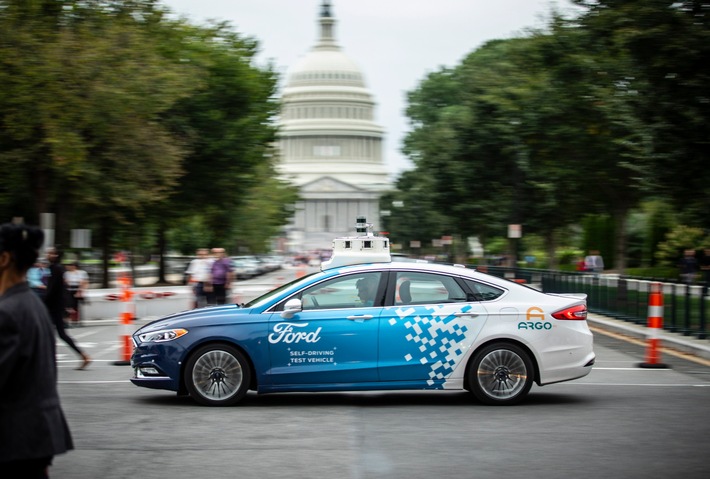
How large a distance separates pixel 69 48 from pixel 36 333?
25666 mm

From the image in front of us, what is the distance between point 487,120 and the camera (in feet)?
154

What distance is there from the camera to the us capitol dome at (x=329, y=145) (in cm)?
17050

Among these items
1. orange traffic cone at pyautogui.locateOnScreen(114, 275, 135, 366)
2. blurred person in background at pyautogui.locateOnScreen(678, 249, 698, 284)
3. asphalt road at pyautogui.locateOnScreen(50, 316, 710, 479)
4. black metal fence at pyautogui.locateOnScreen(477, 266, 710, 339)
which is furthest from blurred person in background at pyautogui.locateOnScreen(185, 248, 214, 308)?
blurred person in background at pyautogui.locateOnScreen(678, 249, 698, 284)

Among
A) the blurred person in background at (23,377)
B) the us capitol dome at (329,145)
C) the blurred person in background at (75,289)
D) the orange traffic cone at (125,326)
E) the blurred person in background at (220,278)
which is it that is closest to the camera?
the blurred person in background at (23,377)

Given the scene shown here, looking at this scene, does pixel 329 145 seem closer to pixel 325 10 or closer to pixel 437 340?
pixel 325 10

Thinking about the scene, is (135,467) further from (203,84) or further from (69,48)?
(203,84)

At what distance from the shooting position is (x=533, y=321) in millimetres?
11070

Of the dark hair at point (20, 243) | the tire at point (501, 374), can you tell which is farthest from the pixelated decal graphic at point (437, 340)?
the dark hair at point (20, 243)

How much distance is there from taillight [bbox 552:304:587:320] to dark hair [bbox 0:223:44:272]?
7.05 metres

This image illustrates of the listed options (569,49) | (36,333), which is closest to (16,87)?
(569,49)

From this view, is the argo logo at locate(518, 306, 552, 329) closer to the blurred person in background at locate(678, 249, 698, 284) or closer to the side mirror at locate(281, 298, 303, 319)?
the side mirror at locate(281, 298, 303, 319)

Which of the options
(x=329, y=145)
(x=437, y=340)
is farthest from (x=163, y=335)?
(x=329, y=145)

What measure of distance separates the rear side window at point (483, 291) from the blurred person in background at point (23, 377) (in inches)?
266

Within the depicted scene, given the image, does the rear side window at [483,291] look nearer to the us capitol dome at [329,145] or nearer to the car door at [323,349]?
the car door at [323,349]
